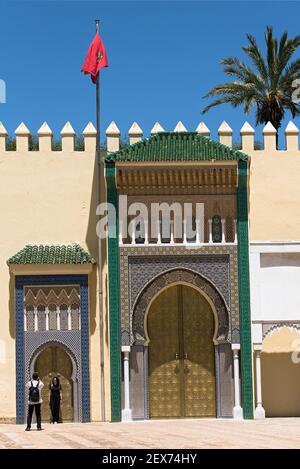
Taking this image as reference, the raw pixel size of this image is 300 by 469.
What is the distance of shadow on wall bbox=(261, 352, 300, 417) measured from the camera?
2072 cm

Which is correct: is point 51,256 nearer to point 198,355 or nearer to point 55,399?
point 55,399

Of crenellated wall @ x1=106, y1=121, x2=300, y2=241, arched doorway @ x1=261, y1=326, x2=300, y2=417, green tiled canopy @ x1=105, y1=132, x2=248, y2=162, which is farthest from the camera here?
crenellated wall @ x1=106, y1=121, x2=300, y2=241

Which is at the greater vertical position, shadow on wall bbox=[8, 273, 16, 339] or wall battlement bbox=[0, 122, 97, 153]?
wall battlement bbox=[0, 122, 97, 153]

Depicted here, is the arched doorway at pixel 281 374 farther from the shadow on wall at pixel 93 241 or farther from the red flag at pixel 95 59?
the red flag at pixel 95 59

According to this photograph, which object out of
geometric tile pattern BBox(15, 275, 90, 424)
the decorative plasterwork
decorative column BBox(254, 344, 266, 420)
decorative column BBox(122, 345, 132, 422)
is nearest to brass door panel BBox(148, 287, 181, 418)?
the decorative plasterwork

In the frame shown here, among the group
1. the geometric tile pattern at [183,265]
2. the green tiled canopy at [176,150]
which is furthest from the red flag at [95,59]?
the geometric tile pattern at [183,265]

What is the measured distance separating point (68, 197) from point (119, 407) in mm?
4321

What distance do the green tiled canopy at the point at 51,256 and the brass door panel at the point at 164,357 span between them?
1720mm

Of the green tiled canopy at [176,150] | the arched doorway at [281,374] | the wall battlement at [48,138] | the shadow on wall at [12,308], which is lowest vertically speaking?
the arched doorway at [281,374]

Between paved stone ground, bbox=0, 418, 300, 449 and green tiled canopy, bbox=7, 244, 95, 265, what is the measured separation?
10.3 ft

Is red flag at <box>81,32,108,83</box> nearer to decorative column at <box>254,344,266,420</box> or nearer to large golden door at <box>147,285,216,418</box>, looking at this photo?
large golden door at <box>147,285,216,418</box>

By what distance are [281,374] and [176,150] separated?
4.97m

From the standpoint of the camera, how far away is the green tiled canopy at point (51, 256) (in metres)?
20.1

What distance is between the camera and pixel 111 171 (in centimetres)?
2027
